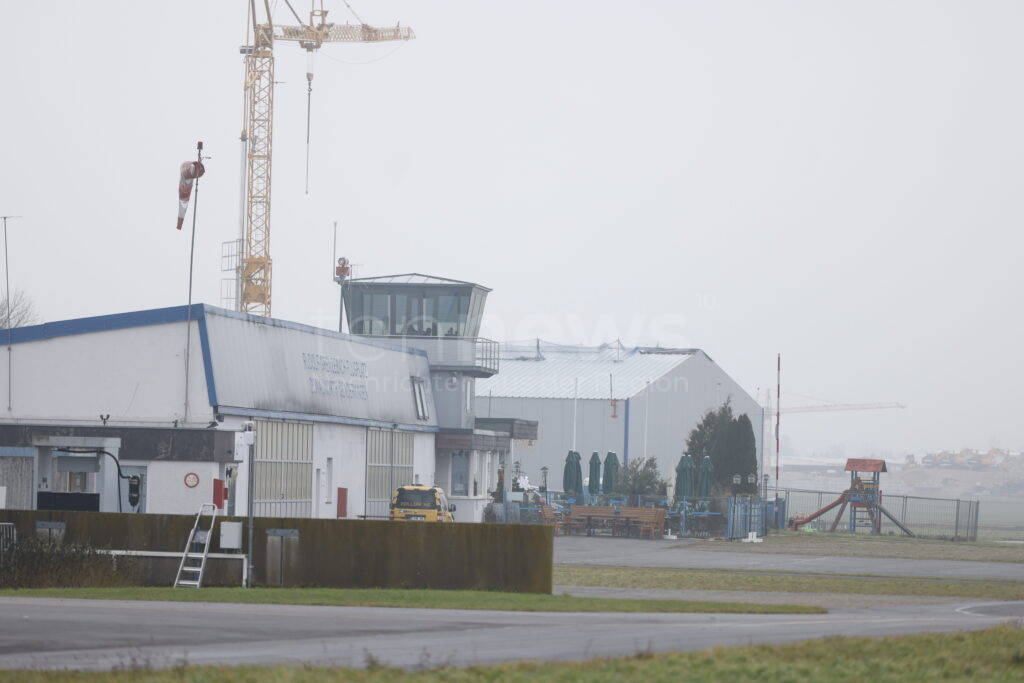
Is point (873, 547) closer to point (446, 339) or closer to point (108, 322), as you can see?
point (446, 339)

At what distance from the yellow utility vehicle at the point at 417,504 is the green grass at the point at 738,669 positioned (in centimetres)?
2839

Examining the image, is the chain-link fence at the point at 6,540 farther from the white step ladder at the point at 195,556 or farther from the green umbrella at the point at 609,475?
the green umbrella at the point at 609,475

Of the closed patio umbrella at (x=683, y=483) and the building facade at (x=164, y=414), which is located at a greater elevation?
the building facade at (x=164, y=414)

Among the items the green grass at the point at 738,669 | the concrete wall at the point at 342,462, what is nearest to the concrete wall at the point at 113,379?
the concrete wall at the point at 342,462

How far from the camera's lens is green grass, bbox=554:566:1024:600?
28969 millimetres

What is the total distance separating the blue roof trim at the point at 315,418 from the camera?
130 ft

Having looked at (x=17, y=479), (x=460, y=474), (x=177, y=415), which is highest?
(x=177, y=415)

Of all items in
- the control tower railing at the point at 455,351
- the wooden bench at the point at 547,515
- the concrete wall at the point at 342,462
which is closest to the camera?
the concrete wall at the point at 342,462

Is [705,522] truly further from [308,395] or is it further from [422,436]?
[308,395]

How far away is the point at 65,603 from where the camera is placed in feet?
69.0

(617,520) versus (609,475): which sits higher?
(609,475)

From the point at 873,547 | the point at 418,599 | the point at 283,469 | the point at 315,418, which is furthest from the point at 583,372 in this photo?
the point at 418,599

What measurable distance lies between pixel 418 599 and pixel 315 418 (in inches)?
876

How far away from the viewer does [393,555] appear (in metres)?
26.1
